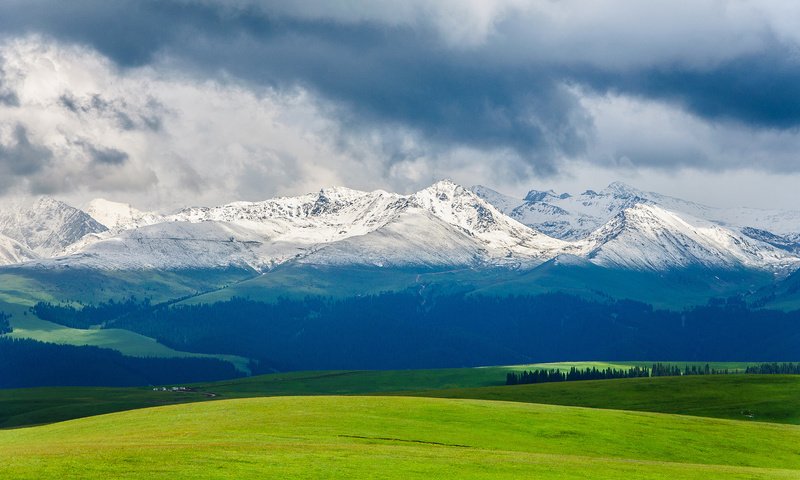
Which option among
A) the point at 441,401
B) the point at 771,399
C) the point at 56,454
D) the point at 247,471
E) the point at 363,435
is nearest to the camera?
the point at 247,471

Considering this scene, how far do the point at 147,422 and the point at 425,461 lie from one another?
4831cm

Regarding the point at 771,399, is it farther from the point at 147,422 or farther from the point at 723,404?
the point at 147,422

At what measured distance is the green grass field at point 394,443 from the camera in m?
71.4

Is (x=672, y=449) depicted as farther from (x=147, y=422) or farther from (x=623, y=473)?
(x=147, y=422)

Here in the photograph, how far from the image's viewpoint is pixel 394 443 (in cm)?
9706

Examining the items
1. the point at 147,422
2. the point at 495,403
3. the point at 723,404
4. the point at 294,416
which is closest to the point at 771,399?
the point at 723,404

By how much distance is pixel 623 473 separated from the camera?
80312 millimetres

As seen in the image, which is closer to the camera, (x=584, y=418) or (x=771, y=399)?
(x=584, y=418)

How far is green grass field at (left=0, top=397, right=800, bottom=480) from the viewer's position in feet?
234

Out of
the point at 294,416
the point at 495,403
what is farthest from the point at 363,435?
the point at 495,403

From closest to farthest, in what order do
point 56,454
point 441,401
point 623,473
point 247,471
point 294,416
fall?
point 247,471, point 56,454, point 623,473, point 294,416, point 441,401

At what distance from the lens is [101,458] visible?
71.3 metres

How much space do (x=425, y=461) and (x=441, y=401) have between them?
52043mm

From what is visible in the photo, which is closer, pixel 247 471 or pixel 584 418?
pixel 247 471
